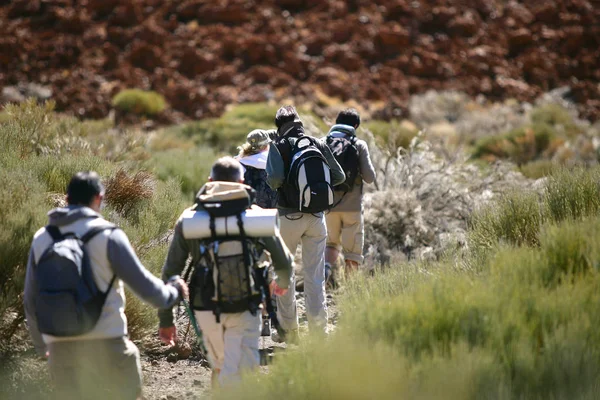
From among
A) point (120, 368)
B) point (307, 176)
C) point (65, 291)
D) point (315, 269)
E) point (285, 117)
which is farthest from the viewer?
point (315, 269)

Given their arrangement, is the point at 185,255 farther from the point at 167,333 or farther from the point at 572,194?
the point at 572,194

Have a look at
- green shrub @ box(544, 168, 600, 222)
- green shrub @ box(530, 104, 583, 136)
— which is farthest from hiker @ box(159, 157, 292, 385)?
green shrub @ box(530, 104, 583, 136)

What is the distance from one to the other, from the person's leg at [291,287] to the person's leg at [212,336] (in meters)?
1.97

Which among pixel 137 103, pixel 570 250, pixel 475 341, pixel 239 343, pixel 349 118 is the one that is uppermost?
pixel 137 103

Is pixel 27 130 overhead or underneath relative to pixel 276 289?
overhead

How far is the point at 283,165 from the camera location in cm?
696

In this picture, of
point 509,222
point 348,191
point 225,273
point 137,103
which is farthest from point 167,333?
point 137,103

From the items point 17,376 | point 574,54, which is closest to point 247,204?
point 17,376

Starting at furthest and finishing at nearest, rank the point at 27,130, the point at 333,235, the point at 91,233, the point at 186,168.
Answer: the point at 186,168
the point at 27,130
the point at 333,235
the point at 91,233

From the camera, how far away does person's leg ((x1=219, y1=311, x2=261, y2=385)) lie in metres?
5.06

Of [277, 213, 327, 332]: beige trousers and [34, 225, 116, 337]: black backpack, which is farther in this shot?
[277, 213, 327, 332]: beige trousers

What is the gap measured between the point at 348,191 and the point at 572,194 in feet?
7.46

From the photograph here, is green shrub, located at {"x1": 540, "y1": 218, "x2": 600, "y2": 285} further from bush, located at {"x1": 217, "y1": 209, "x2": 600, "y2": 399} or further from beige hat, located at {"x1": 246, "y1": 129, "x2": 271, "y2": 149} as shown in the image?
beige hat, located at {"x1": 246, "y1": 129, "x2": 271, "y2": 149}

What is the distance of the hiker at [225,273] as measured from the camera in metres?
4.95
